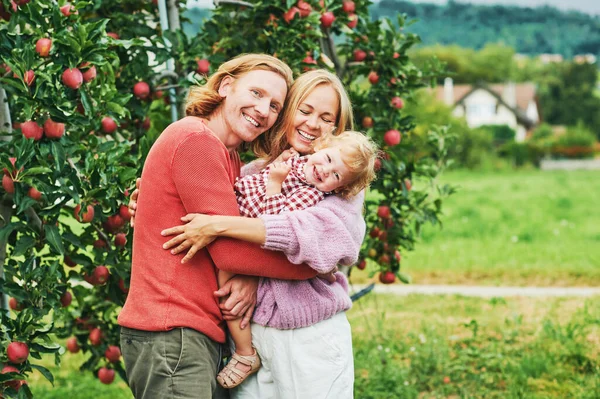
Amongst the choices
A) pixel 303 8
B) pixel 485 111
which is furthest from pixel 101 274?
pixel 485 111

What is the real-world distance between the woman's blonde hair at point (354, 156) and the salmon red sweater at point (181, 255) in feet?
0.93

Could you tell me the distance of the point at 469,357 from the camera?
4824 millimetres

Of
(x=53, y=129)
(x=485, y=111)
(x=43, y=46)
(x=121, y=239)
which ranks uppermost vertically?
(x=43, y=46)

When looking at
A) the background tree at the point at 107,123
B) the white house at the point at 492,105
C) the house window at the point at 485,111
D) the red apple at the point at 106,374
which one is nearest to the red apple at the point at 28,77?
the background tree at the point at 107,123

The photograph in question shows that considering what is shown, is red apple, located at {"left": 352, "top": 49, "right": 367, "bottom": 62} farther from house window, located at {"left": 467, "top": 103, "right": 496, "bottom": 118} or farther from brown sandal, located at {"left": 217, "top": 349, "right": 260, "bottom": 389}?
house window, located at {"left": 467, "top": 103, "right": 496, "bottom": 118}

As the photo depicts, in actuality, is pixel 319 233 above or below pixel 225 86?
below

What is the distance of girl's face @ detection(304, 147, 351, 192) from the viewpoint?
2.30 m

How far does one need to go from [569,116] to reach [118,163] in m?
60.8

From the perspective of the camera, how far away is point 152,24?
408 centimetres

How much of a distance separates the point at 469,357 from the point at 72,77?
3098mm

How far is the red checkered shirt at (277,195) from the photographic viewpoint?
92.4 inches

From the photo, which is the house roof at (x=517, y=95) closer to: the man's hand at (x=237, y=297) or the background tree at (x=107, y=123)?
the background tree at (x=107, y=123)

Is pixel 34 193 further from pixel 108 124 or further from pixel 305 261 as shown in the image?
pixel 305 261

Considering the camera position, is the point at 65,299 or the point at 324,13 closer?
the point at 65,299
